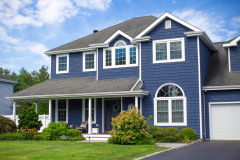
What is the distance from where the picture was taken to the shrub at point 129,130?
15962 millimetres

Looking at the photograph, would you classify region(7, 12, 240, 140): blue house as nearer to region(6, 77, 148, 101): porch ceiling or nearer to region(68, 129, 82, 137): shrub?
region(6, 77, 148, 101): porch ceiling

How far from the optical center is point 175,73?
63.8ft

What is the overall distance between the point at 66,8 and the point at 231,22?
1789 centimetres

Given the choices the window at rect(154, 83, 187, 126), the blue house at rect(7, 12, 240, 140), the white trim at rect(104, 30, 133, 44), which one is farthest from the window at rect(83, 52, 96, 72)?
the window at rect(154, 83, 187, 126)

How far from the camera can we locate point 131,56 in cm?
2131

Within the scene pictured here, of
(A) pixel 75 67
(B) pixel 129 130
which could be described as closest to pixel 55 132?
(B) pixel 129 130

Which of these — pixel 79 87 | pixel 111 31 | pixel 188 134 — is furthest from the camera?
pixel 111 31

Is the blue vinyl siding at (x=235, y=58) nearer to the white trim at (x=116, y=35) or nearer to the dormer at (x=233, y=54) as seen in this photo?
the dormer at (x=233, y=54)

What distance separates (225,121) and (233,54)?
4519 mm

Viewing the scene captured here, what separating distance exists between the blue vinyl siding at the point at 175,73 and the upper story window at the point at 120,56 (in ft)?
3.34

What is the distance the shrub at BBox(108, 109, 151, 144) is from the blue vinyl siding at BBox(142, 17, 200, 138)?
3.53 meters

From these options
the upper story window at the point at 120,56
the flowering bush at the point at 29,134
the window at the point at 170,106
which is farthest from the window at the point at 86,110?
the window at the point at 170,106

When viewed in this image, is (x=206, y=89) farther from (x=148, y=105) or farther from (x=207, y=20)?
(x=207, y=20)

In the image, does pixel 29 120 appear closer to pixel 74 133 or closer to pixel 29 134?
pixel 29 134
